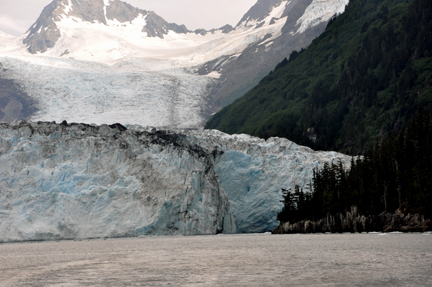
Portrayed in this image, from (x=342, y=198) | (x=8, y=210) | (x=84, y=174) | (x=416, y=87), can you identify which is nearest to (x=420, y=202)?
(x=342, y=198)

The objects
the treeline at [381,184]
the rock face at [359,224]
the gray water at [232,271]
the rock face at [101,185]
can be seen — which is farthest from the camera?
the treeline at [381,184]

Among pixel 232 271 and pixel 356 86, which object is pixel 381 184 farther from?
pixel 356 86

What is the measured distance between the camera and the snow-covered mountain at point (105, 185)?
155 feet

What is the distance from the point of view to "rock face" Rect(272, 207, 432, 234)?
47031mm

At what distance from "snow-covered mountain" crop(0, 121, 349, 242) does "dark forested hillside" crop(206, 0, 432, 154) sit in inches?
1382

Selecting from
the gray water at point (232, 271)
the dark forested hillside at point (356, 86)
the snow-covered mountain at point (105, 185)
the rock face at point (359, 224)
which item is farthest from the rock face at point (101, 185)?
the dark forested hillside at point (356, 86)

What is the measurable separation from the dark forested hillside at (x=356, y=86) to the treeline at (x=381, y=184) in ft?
49.8

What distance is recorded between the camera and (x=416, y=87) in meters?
94.6

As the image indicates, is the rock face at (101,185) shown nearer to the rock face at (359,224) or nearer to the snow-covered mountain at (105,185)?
the snow-covered mountain at (105,185)

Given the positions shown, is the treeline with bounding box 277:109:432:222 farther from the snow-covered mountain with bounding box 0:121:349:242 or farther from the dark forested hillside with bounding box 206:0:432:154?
the dark forested hillside with bounding box 206:0:432:154

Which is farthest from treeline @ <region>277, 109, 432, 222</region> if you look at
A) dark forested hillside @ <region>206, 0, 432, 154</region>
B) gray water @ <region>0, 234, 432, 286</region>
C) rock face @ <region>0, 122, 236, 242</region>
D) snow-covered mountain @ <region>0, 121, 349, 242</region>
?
gray water @ <region>0, 234, 432, 286</region>

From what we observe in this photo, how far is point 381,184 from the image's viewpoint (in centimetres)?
5825

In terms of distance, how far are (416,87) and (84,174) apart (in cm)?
7426

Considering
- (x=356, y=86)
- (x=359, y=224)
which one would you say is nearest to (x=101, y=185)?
(x=359, y=224)
